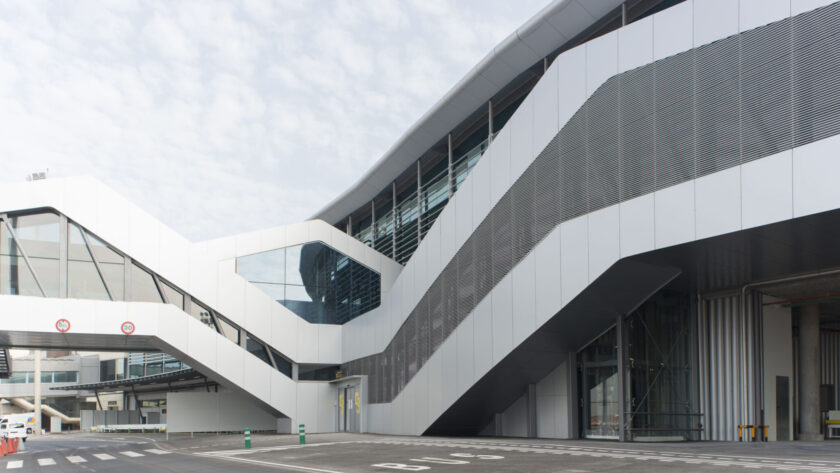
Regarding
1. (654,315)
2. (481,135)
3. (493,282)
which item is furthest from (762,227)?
(481,135)

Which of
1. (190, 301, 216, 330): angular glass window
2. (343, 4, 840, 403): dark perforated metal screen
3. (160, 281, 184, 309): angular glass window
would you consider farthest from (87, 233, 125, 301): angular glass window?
(343, 4, 840, 403): dark perforated metal screen

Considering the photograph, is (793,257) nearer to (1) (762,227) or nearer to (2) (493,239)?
(1) (762,227)

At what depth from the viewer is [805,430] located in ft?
74.7

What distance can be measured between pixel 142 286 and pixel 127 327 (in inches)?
73.5

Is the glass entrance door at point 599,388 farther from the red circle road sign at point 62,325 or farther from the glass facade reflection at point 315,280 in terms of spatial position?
the red circle road sign at point 62,325

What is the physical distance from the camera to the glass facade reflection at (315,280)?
34.2 m

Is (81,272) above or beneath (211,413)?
above

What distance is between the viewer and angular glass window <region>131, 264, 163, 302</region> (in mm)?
30375

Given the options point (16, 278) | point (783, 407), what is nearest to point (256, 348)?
point (16, 278)

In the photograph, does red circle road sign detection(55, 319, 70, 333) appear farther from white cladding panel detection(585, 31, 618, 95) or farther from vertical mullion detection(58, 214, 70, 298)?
white cladding panel detection(585, 31, 618, 95)

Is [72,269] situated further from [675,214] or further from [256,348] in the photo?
[675,214]

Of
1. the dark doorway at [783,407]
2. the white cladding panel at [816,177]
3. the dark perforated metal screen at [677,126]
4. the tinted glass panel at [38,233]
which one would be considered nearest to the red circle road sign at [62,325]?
the tinted glass panel at [38,233]

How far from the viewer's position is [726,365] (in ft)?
70.4

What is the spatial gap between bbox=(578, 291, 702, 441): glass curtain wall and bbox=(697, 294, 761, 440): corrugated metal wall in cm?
35
